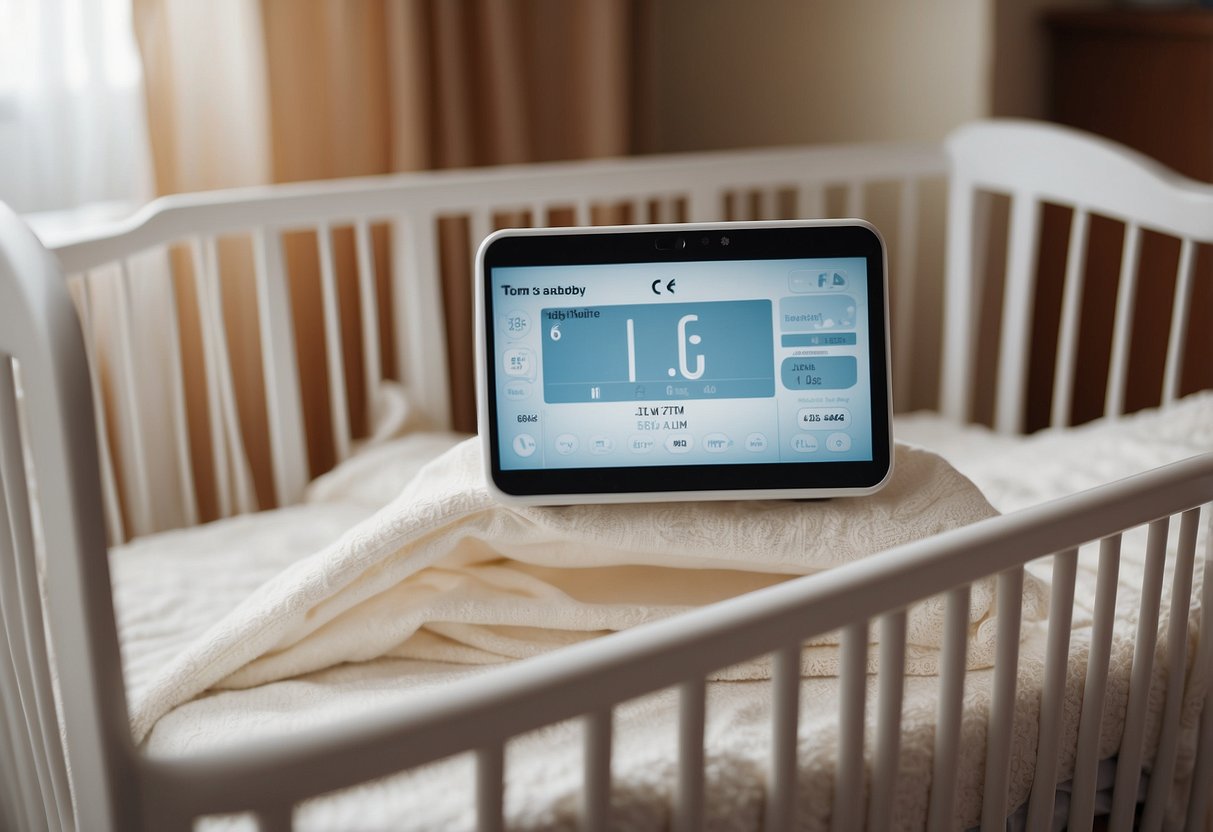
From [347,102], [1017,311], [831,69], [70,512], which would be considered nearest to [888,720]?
[70,512]

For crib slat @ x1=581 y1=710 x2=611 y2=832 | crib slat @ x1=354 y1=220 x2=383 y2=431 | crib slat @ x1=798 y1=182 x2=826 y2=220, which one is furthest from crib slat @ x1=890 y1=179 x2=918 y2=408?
crib slat @ x1=581 y1=710 x2=611 y2=832

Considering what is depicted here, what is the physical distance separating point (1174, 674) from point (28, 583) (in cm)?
76

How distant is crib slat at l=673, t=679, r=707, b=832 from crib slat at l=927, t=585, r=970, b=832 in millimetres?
178

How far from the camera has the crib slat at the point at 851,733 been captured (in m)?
0.70

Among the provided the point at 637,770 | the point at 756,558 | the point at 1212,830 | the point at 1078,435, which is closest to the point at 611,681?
the point at 637,770

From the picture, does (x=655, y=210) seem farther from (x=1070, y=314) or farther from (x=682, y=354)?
(x=682, y=354)

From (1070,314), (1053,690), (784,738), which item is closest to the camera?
(784,738)

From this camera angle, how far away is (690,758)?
66 centimetres

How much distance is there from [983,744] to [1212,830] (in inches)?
11.1

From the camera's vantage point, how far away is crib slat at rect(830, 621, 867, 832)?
70cm

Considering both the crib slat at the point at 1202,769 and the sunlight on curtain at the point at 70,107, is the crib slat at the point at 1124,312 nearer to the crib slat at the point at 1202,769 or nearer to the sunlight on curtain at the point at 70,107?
the crib slat at the point at 1202,769

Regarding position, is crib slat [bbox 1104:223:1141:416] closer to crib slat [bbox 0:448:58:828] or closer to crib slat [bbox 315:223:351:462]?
crib slat [bbox 315:223:351:462]

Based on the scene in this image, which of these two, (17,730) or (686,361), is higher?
(686,361)

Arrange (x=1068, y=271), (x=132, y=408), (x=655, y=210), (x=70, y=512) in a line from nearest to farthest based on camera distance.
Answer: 1. (x=70, y=512)
2. (x=132, y=408)
3. (x=1068, y=271)
4. (x=655, y=210)
